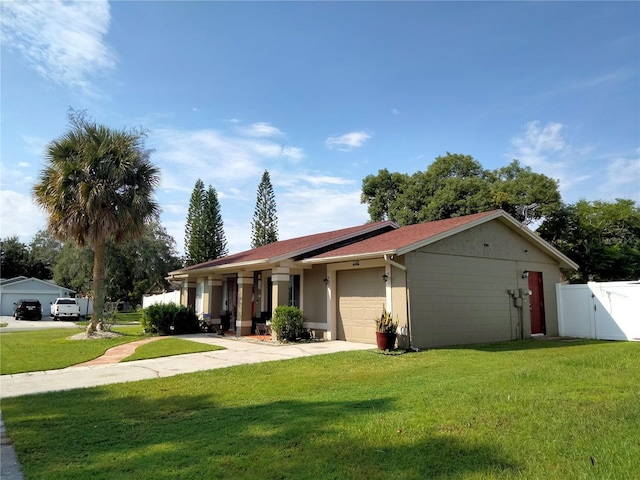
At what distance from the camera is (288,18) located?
11.8 m

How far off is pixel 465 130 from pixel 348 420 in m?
15.6

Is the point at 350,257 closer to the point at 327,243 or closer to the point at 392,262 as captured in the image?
the point at 392,262

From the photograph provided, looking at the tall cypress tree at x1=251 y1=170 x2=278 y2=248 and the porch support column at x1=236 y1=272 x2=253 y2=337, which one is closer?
the porch support column at x1=236 y1=272 x2=253 y2=337

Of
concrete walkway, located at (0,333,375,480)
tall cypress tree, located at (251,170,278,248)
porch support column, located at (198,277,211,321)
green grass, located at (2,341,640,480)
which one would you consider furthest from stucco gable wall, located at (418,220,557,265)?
tall cypress tree, located at (251,170,278,248)

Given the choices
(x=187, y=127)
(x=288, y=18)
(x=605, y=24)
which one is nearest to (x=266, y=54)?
(x=288, y=18)

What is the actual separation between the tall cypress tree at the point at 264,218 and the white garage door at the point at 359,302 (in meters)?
29.0

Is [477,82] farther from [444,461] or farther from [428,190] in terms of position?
[428,190]

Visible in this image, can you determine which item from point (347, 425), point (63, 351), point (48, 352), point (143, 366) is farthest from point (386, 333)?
point (48, 352)

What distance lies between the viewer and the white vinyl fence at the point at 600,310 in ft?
49.3

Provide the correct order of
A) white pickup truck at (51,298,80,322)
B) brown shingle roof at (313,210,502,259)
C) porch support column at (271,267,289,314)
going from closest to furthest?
brown shingle roof at (313,210,502,259), porch support column at (271,267,289,314), white pickup truck at (51,298,80,322)

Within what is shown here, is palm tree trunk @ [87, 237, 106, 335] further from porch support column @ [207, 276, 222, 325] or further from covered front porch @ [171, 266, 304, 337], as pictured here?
porch support column @ [207, 276, 222, 325]

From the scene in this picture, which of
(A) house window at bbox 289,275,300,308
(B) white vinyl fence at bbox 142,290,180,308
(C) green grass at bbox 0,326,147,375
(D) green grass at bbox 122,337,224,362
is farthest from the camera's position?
(B) white vinyl fence at bbox 142,290,180,308

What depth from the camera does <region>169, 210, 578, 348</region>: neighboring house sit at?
1288 cm

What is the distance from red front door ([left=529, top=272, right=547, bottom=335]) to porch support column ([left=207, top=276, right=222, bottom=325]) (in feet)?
45.9
